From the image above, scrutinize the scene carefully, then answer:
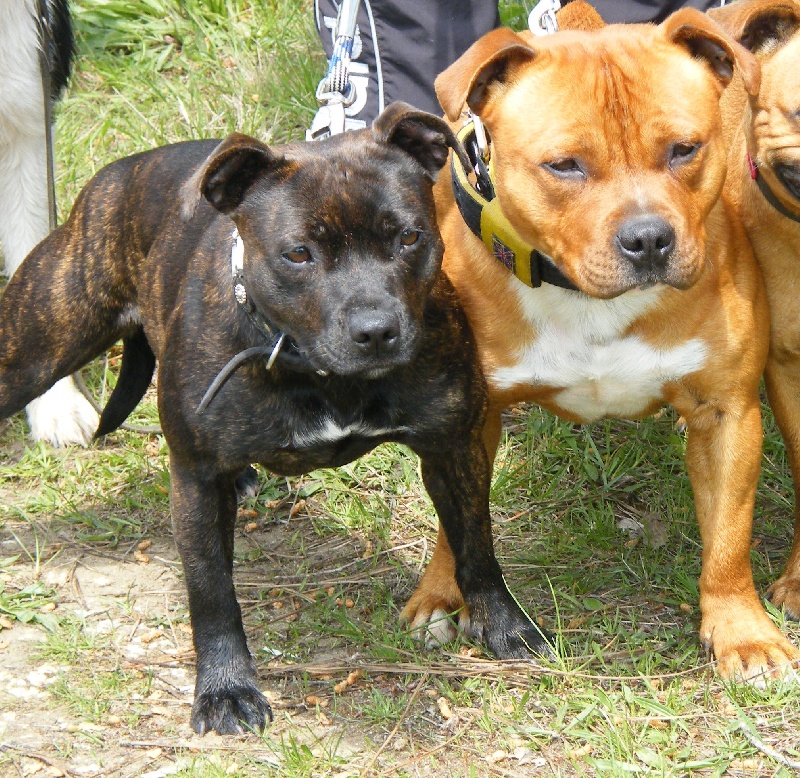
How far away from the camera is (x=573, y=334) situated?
350 centimetres

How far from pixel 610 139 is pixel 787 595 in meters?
1.58

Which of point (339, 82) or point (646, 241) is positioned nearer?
point (646, 241)

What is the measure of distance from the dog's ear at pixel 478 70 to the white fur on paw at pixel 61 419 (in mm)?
2410

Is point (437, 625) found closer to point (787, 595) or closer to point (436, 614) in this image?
point (436, 614)

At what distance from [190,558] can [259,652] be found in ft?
1.81

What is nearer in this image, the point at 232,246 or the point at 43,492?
the point at 232,246

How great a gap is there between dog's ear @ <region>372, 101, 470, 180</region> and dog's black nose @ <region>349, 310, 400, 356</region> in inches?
21.8

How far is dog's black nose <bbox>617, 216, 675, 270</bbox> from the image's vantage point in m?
2.95

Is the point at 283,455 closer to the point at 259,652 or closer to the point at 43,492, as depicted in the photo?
the point at 259,652

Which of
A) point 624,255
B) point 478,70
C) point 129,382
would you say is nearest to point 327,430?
point 624,255

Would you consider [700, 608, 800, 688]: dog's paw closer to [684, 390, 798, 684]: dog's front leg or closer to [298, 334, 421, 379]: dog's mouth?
[684, 390, 798, 684]: dog's front leg

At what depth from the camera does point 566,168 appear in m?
3.09

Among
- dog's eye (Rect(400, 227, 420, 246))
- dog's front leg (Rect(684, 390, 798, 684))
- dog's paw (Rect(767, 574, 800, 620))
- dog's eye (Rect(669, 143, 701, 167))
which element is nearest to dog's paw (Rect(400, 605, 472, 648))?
dog's front leg (Rect(684, 390, 798, 684))

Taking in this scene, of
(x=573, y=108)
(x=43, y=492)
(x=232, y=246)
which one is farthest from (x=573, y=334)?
(x=43, y=492)
